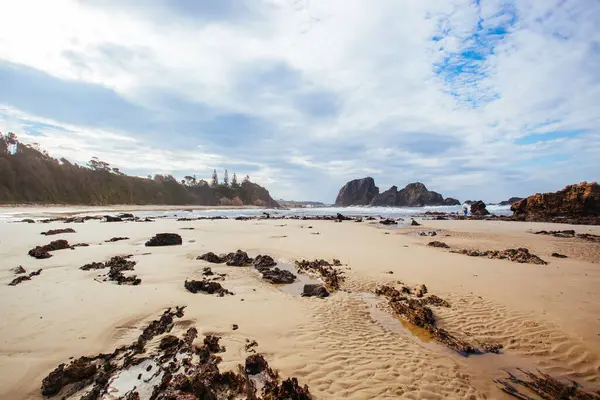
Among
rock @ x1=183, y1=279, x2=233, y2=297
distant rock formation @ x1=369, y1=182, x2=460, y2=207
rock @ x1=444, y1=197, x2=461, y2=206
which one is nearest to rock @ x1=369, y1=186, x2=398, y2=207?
distant rock formation @ x1=369, y1=182, x2=460, y2=207

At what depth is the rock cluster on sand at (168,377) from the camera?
10.00 feet

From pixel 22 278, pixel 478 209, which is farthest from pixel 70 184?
pixel 478 209

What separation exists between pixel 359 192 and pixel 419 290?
143277mm

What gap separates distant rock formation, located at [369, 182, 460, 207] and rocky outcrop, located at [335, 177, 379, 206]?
787cm

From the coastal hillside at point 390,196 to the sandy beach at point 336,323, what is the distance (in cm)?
11684

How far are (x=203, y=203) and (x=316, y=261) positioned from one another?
9975 centimetres

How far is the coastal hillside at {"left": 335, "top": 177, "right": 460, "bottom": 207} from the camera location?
11781 cm

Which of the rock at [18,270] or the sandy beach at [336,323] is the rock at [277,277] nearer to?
the sandy beach at [336,323]

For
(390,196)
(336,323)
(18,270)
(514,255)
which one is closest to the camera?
(336,323)

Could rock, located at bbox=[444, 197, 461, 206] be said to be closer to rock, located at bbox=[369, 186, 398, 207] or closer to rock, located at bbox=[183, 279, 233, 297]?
rock, located at bbox=[369, 186, 398, 207]

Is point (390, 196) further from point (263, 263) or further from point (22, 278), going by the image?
point (22, 278)

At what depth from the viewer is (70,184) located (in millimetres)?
62406

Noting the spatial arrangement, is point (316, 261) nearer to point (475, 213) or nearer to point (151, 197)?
point (475, 213)

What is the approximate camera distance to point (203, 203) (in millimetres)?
102438
